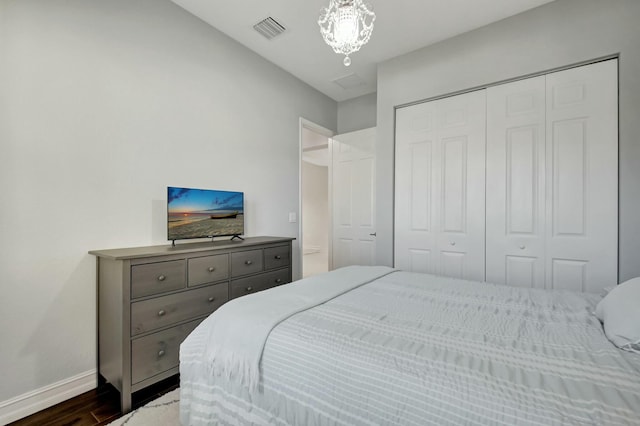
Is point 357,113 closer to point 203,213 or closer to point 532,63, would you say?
point 532,63

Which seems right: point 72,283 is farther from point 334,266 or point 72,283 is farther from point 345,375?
point 334,266

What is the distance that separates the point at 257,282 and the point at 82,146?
1.61 metres

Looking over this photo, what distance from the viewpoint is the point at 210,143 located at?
2.67 m

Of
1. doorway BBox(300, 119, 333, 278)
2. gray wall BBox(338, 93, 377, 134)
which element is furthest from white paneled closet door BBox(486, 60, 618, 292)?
doorway BBox(300, 119, 333, 278)

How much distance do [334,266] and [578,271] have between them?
2.59 metres

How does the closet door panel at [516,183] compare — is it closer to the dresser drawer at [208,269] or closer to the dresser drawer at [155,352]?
the dresser drawer at [208,269]

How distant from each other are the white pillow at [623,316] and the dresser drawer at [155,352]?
225 cm

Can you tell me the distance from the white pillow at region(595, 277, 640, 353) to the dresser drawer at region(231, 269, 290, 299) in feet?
7.14

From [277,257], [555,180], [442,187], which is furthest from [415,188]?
[277,257]

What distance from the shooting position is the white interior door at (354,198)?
12.1 ft

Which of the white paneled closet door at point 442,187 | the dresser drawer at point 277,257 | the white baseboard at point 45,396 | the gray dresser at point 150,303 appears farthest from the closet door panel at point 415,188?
the white baseboard at point 45,396

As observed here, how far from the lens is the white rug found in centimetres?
158

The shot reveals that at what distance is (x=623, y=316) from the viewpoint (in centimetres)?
101

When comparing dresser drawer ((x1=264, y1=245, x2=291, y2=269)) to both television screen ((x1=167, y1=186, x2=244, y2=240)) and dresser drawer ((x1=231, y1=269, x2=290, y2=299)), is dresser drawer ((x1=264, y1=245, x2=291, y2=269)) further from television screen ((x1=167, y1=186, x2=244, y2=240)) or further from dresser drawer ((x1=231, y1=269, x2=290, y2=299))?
television screen ((x1=167, y1=186, x2=244, y2=240))
